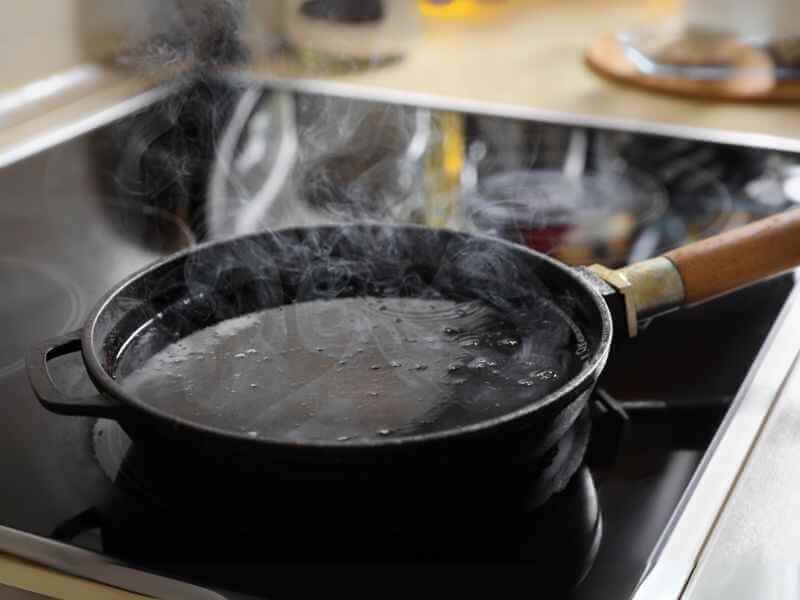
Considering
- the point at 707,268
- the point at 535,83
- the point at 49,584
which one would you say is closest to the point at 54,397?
the point at 49,584

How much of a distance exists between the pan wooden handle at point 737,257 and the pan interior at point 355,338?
0.31ft

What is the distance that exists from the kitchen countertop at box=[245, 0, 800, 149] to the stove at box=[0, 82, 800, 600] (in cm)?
4

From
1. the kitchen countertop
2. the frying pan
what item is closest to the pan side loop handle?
the frying pan

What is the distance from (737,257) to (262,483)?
15.4 inches

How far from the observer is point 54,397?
548 mm

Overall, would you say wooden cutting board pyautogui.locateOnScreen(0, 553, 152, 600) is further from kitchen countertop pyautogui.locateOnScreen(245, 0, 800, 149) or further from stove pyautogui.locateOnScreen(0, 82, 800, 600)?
kitchen countertop pyautogui.locateOnScreen(245, 0, 800, 149)

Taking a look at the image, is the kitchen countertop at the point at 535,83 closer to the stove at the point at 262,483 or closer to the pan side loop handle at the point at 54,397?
the stove at the point at 262,483

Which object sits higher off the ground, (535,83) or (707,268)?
(707,268)

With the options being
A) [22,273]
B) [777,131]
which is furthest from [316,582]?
[777,131]

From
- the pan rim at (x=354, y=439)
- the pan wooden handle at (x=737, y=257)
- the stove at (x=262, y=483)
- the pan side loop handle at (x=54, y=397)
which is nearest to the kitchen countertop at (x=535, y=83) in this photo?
the stove at (x=262, y=483)

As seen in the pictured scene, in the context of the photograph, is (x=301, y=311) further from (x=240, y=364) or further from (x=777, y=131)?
(x=777, y=131)

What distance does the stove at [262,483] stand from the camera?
531 mm

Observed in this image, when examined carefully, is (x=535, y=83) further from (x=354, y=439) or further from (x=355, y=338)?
(x=354, y=439)

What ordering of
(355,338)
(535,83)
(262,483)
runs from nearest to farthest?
(262,483) → (355,338) → (535,83)
